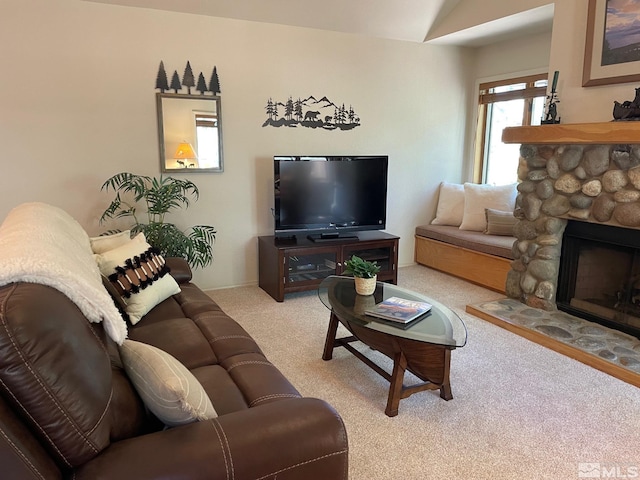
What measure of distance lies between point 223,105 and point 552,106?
2627 millimetres

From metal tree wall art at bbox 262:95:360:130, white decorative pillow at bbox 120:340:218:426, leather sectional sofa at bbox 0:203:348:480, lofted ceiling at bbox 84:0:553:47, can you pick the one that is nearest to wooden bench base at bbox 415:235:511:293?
metal tree wall art at bbox 262:95:360:130

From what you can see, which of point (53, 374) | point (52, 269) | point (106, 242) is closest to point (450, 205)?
point (106, 242)

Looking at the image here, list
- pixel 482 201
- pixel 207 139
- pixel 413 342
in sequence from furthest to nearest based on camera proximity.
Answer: pixel 482 201, pixel 207 139, pixel 413 342

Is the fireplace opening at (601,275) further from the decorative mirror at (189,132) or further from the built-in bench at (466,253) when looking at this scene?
the decorative mirror at (189,132)

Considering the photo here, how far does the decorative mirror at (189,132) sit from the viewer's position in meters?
3.86

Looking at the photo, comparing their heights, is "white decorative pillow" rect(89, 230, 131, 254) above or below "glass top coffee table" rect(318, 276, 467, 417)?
above

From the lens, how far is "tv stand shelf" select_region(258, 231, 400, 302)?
3.98m

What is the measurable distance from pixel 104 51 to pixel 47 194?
1.19 meters

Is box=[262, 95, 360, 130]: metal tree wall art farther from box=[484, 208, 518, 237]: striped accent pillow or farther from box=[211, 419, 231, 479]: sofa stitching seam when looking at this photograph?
box=[211, 419, 231, 479]: sofa stitching seam

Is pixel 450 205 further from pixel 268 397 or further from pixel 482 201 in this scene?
pixel 268 397

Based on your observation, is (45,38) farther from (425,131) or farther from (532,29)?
(532,29)

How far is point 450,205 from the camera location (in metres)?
5.11

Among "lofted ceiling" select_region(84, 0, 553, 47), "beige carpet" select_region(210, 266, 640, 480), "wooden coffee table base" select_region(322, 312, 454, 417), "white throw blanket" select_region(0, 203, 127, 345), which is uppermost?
"lofted ceiling" select_region(84, 0, 553, 47)

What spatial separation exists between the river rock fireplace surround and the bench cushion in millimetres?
349
